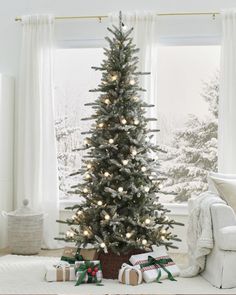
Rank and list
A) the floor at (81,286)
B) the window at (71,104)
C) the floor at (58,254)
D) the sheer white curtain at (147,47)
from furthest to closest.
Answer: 1. the window at (71,104)
2. the sheer white curtain at (147,47)
3. the floor at (58,254)
4. the floor at (81,286)

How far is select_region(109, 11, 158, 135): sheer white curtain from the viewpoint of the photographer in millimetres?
6812

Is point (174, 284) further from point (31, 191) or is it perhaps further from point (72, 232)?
point (31, 191)

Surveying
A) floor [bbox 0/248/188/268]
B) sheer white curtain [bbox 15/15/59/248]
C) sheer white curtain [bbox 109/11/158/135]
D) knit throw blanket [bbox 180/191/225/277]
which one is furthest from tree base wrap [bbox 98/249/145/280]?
sheer white curtain [bbox 109/11/158/135]

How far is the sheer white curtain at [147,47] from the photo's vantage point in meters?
6.81

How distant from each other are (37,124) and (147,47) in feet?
4.85

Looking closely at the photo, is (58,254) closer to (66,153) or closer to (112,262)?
(66,153)

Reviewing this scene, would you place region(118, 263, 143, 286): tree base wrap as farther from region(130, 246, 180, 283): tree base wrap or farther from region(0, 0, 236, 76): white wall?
region(0, 0, 236, 76): white wall

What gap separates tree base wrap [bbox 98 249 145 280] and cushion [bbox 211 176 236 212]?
0.83 metres

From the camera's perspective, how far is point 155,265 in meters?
5.16

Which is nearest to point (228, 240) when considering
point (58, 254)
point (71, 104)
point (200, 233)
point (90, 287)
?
point (200, 233)

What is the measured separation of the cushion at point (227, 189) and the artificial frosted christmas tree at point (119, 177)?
1.69 ft

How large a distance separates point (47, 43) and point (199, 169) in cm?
220

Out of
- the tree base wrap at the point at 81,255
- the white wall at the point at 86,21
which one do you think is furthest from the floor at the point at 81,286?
the white wall at the point at 86,21

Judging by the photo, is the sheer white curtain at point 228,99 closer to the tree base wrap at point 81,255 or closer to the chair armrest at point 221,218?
Result: the chair armrest at point 221,218
